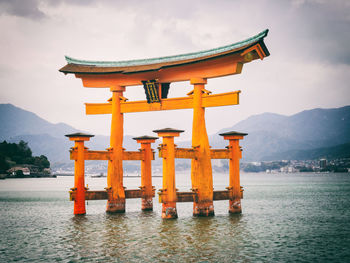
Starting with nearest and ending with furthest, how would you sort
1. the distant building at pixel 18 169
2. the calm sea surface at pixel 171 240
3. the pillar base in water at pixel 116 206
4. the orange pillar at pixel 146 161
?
the calm sea surface at pixel 171 240 < the pillar base in water at pixel 116 206 < the orange pillar at pixel 146 161 < the distant building at pixel 18 169

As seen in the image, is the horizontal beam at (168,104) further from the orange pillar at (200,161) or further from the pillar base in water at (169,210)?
the pillar base in water at (169,210)

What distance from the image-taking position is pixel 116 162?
2144 centimetres

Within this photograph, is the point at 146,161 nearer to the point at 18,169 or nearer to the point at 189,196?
the point at 189,196

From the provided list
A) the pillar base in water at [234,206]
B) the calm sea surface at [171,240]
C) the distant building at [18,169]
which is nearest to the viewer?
the calm sea surface at [171,240]

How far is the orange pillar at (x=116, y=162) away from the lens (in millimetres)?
21391

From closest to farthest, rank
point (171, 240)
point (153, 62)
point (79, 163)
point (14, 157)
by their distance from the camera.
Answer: point (171, 240)
point (79, 163)
point (153, 62)
point (14, 157)

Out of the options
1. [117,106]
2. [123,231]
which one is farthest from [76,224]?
[117,106]

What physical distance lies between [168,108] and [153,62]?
2982mm

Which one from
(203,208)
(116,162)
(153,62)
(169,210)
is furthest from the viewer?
(153,62)

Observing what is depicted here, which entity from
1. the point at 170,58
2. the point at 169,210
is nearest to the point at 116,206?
the point at 169,210

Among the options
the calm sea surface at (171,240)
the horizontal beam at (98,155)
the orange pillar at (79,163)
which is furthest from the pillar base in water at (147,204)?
the orange pillar at (79,163)

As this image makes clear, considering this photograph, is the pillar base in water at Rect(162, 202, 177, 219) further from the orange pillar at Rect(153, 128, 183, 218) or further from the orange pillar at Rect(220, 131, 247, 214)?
the orange pillar at Rect(220, 131, 247, 214)

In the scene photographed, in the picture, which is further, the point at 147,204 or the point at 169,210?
the point at 147,204

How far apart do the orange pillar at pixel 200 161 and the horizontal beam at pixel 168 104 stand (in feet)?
1.52
